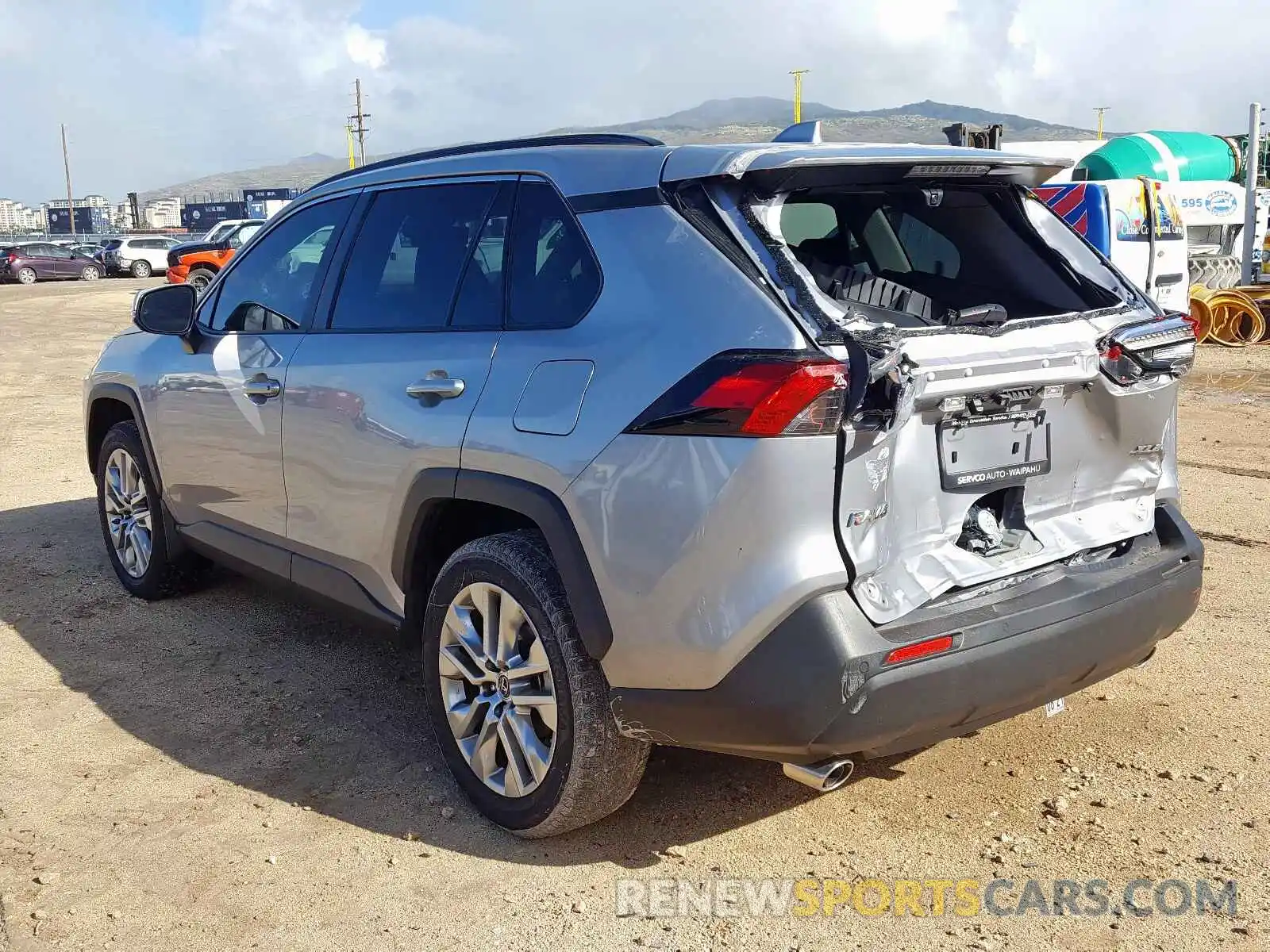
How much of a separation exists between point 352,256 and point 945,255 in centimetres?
195

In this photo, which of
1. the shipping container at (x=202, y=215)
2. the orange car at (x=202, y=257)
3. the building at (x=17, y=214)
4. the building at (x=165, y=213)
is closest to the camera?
the orange car at (x=202, y=257)

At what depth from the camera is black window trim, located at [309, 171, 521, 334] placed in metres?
3.41

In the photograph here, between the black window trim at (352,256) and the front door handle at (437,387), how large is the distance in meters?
A: 0.15

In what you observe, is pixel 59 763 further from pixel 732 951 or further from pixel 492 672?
pixel 732 951

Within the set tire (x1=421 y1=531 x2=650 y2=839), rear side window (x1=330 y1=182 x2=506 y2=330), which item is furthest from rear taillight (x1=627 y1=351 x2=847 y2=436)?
rear side window (x1=330 y1=182 x2=506 y2=330)

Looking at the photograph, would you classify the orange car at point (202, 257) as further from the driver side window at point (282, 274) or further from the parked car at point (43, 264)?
the driver side window at point (282, 274)

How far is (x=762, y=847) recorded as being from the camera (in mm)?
3234

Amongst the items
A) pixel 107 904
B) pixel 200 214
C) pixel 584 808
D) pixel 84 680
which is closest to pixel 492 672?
pixel 584 808

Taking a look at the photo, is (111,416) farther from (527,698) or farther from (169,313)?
(527,698)

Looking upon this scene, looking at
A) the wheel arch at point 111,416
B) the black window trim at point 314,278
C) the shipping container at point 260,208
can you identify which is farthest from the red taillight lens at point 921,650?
the shipping container at point 260,208

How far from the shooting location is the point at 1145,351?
3.27m

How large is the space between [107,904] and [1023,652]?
2.41 meters

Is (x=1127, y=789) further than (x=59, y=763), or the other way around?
(x=59, y=763)

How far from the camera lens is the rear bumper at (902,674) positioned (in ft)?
8.68
